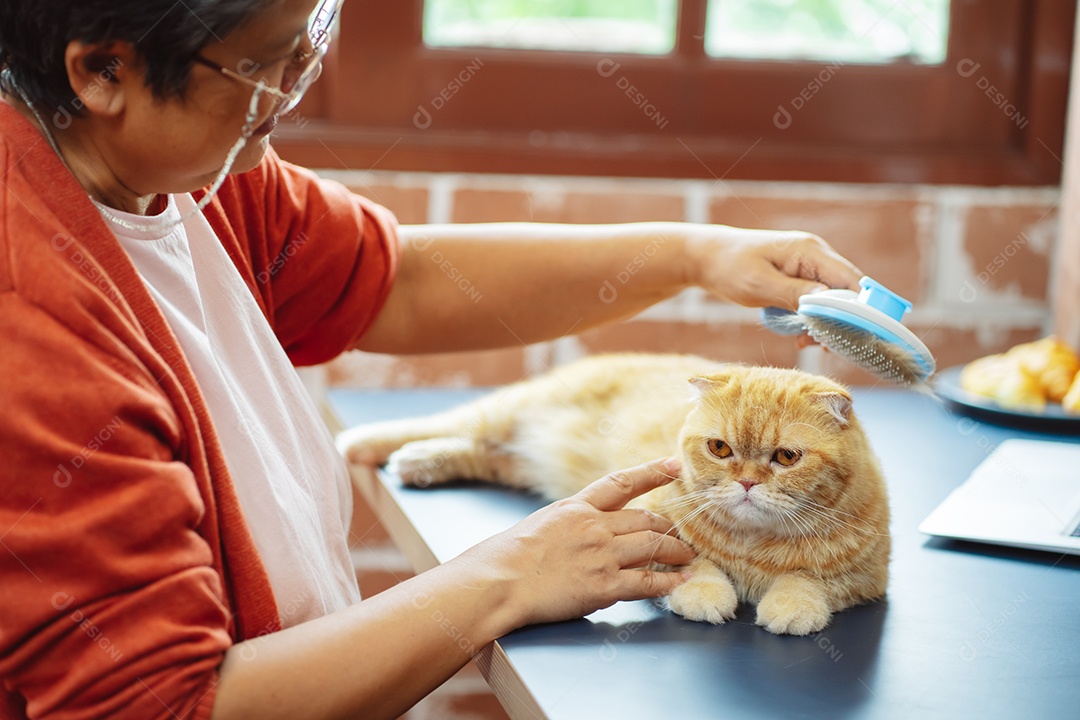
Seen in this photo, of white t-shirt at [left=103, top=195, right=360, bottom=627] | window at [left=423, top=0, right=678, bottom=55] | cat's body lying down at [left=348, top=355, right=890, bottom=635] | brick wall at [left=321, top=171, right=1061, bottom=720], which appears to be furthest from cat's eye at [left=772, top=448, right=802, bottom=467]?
window at [left=423, top=0, right=678, bottom=55]

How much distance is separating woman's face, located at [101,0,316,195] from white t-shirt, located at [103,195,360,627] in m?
0.05

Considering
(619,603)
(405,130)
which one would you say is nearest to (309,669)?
(619,603)

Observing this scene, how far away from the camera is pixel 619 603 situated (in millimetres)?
875

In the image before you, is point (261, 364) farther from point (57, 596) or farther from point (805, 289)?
point (805, 289)

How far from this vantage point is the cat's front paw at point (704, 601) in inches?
33.2

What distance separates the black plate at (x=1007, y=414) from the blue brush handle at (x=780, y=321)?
1.41 ft

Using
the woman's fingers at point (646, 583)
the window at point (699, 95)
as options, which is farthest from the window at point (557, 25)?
the woman's fingers at point (646, 583)

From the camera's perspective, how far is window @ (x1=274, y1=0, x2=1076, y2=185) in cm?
165

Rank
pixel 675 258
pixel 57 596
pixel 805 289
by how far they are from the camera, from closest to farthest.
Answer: pixel 57 596 < pixel 805 289 < pixel 675 258

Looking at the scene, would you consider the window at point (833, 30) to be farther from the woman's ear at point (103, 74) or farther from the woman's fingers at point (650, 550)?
the woman's ear at point (103, 74)

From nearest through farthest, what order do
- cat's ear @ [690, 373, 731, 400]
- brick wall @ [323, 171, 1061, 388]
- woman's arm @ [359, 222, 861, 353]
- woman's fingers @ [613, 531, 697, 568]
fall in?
woman's fingers @ [613, 531, 697, 568] → cat's ear @ [690, 373, 731, 400] → woman's arm @ [359, 222, 861, 353] → brick wall @ [323, 171, 1061, 388]

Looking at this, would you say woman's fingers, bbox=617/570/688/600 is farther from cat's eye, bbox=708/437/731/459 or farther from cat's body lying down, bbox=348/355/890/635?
cat's eye, bbox=708/437/731/459

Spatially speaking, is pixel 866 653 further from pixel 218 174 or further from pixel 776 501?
pixel 218 174

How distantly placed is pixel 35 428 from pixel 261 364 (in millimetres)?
291
